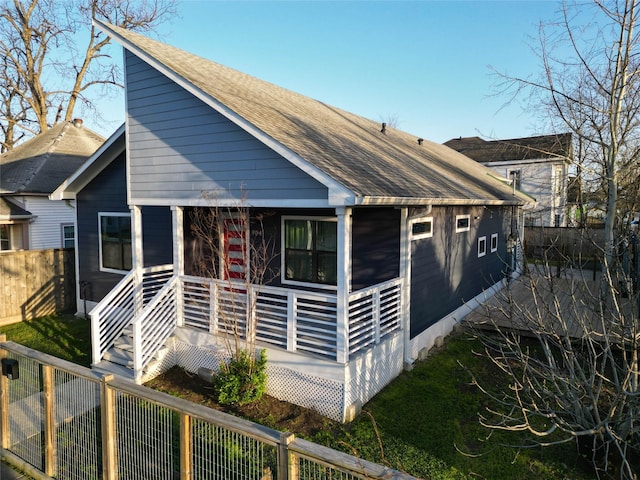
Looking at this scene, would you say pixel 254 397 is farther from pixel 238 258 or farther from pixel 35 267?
pixel 35 267

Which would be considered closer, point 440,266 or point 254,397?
point 254,397

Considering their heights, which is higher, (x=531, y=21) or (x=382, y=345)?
(x=531, y=21)

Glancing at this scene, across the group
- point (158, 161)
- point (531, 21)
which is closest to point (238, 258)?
point (158, 161)

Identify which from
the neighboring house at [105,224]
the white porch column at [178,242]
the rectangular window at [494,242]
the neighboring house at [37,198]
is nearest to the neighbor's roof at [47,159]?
the neighboring house at [37,198]

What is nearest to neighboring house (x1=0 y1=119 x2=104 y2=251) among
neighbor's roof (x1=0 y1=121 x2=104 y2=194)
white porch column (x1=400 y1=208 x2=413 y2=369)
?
neighbor's roof (x1=0 y1=121 x2=104 y2=194)

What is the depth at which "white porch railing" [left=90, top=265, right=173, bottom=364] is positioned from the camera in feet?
23.9

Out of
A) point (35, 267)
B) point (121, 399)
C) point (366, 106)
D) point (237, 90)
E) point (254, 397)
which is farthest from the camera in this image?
point (366, 106)

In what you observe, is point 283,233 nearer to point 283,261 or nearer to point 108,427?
point 283,261

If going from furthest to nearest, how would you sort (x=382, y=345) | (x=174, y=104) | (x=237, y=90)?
(x=237, y=90) < (x=174, y=104) < (x=382, y=345)

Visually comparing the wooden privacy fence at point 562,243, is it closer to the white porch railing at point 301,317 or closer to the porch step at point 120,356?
the white porch railing at point 301,317

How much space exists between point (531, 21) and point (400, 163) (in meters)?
3.73

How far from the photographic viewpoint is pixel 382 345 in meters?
6.84

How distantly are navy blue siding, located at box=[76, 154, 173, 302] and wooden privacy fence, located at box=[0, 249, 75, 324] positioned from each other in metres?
0.86

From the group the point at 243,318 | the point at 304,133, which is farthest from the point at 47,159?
the point at 304,133
